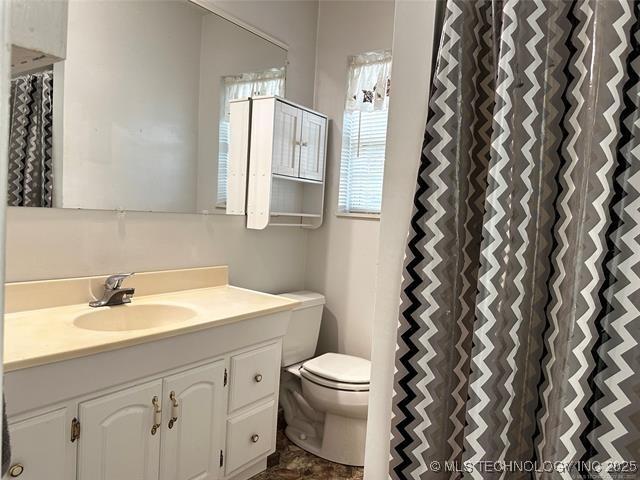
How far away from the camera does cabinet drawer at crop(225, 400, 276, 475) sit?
1.76 meters

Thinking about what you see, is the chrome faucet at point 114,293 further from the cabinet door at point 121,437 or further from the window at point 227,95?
the window at point 227,95

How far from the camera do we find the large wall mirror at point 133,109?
1.53m

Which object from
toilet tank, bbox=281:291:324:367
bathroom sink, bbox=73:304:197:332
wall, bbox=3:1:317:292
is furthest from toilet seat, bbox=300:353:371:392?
bathroom sink, bbox=73:304:197:332

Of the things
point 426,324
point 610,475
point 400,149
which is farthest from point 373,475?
point 400,149

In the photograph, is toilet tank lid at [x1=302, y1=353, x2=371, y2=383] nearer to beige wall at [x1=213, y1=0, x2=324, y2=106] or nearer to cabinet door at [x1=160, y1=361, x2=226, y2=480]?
cabinet door at [x1=160, y1=361, x2=226, y2=480]

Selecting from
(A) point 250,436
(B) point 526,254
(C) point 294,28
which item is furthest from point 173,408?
(C) point 294,28

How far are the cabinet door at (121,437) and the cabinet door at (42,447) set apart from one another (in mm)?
47

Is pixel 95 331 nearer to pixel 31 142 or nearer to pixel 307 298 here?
pixel 31 142

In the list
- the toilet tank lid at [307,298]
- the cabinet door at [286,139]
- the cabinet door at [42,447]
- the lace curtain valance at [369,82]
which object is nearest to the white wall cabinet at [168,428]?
the cabinet door at [42,447]

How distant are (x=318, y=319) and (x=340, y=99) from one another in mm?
1358

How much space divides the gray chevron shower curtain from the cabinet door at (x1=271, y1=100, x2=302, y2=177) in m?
1.66

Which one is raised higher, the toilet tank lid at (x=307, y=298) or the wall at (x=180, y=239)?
the wall at (x=180, y=239)

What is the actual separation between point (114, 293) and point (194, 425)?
0.59m

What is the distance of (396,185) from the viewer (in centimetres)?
81
